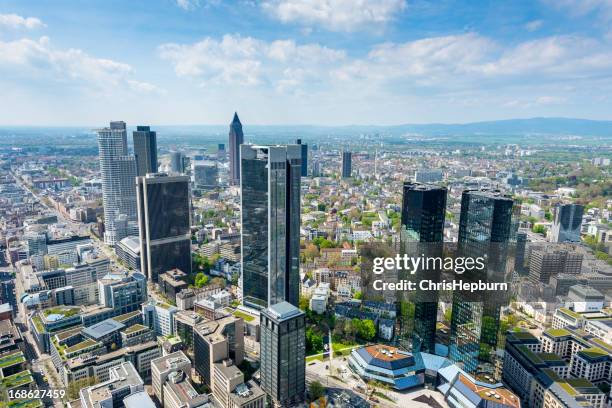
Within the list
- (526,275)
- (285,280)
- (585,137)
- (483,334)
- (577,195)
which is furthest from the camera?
(585,137)

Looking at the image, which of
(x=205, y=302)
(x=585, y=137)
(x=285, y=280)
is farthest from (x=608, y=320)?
(x=585, y=137)

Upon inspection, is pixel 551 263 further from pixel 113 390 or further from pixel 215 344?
pixel 113 390

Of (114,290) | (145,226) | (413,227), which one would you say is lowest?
(114,290)

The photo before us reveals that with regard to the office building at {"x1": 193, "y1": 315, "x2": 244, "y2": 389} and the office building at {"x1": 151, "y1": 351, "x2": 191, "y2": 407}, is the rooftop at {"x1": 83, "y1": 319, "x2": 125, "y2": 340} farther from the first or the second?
the office building at {"x1": 193, "y1": 315, "x2": 244, "y2": 389}

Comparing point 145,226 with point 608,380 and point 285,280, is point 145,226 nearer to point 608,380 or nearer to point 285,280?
point 285,280

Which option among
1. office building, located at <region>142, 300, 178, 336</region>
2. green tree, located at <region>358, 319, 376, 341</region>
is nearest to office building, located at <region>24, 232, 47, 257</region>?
office building, located at <region>142, 300, 178, 336</region>

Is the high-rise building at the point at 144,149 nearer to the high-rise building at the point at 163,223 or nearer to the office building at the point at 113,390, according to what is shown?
the high-rise building at the point at 163,223

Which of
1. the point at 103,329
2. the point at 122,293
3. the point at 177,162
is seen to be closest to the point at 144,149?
the point at 177,162
